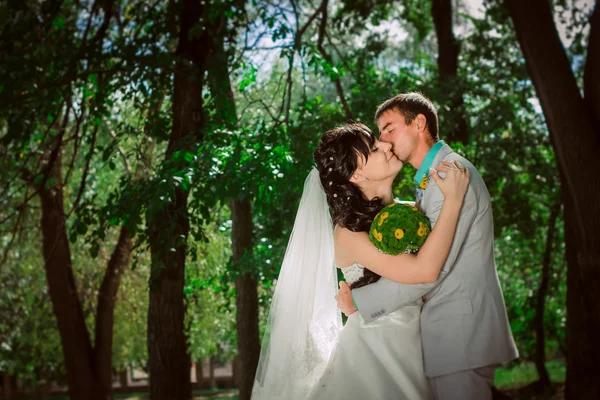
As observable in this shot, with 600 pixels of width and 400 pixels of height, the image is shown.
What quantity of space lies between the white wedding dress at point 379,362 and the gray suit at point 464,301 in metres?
0.07

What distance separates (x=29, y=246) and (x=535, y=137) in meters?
8.58

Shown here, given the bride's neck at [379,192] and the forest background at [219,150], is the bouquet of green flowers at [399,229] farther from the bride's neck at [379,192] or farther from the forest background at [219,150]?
the forest background at [219,150]

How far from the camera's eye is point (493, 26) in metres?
11.5

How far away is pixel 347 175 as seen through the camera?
3.45 meters

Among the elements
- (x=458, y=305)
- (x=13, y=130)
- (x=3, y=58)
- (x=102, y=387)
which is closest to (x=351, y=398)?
(x=458, y=305)

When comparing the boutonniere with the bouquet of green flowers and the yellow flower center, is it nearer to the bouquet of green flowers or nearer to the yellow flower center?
the bouquet of green flowers

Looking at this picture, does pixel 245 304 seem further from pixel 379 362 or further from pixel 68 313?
pixel 379 362

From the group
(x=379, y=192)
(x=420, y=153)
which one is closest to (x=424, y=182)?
(x=420, y=153)

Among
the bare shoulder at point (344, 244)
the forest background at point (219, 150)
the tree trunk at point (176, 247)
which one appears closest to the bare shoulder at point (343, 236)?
the bare shoulder at point (344, 244)

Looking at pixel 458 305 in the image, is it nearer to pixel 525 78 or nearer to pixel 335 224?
pixel 335 224

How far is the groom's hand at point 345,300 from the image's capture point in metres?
3.35

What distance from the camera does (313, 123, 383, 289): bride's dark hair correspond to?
3389 millimetres

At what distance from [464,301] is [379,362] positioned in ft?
1.64

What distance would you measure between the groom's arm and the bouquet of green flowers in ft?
0.41
